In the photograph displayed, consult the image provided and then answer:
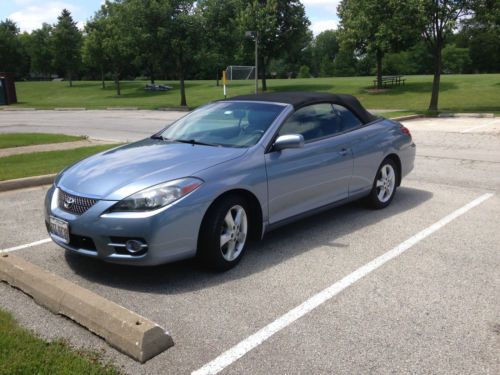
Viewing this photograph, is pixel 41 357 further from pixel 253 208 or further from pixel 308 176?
pixel 308 176

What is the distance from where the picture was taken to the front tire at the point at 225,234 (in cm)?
416

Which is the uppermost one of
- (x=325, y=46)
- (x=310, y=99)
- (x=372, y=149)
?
(x=325, y=46)

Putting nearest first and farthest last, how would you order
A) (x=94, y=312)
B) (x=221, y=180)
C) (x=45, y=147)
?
(x=94, y=312) < (x=221, y=180) < (x=45, y=147)

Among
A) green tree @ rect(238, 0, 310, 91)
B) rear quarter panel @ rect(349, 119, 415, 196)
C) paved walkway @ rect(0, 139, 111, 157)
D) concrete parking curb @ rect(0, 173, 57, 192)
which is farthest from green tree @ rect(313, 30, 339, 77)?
rear quarter panel @ rect(349, 119, 415, 196)

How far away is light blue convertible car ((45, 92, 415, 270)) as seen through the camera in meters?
3.93

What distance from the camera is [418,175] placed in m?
8.72

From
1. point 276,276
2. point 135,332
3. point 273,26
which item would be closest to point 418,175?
point 276,276

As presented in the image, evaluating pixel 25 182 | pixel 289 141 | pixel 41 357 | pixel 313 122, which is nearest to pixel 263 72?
pixel 25 182

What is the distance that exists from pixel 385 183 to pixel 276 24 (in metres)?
36.0

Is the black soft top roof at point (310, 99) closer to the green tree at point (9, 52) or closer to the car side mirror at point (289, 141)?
the car side mirror at point (289, 141)

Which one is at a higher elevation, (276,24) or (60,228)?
(276,24)

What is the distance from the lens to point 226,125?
5281 millimetres

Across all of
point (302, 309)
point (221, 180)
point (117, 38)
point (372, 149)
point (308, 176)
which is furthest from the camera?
point (117, 38)

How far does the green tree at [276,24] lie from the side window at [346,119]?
34048mm
